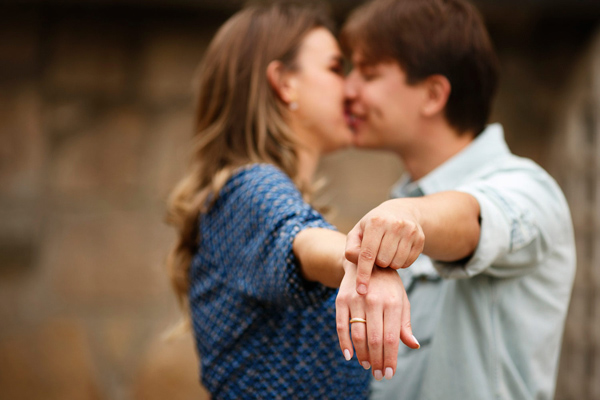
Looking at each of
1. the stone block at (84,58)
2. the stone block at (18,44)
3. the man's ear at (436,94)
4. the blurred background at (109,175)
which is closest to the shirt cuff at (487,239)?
the man's ear at (436,94)

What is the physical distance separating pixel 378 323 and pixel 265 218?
1.30ft

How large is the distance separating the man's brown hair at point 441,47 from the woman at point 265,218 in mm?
144

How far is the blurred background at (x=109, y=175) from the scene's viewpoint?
2336 mm

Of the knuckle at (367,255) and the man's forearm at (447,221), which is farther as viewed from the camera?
the man's forearm at (447,221)

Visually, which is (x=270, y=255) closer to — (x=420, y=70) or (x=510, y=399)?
(x=510, y=399)

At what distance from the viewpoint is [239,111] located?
4.81ft

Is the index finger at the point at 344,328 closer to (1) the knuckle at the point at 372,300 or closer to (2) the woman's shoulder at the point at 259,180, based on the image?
(1) the knuckle at the point at 372,300

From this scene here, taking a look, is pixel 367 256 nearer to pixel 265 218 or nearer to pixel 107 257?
pixel 265 218

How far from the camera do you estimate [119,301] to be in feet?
7.94

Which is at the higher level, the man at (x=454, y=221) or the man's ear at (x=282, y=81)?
the man's ear at (x=282, y=81)

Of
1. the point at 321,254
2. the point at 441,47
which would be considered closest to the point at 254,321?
the point at 321,254

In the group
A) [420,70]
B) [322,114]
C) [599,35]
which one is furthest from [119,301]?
[599,35]

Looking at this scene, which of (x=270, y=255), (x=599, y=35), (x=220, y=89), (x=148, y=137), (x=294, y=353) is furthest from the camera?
(x=148, y=137)

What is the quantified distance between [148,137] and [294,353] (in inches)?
58.3
